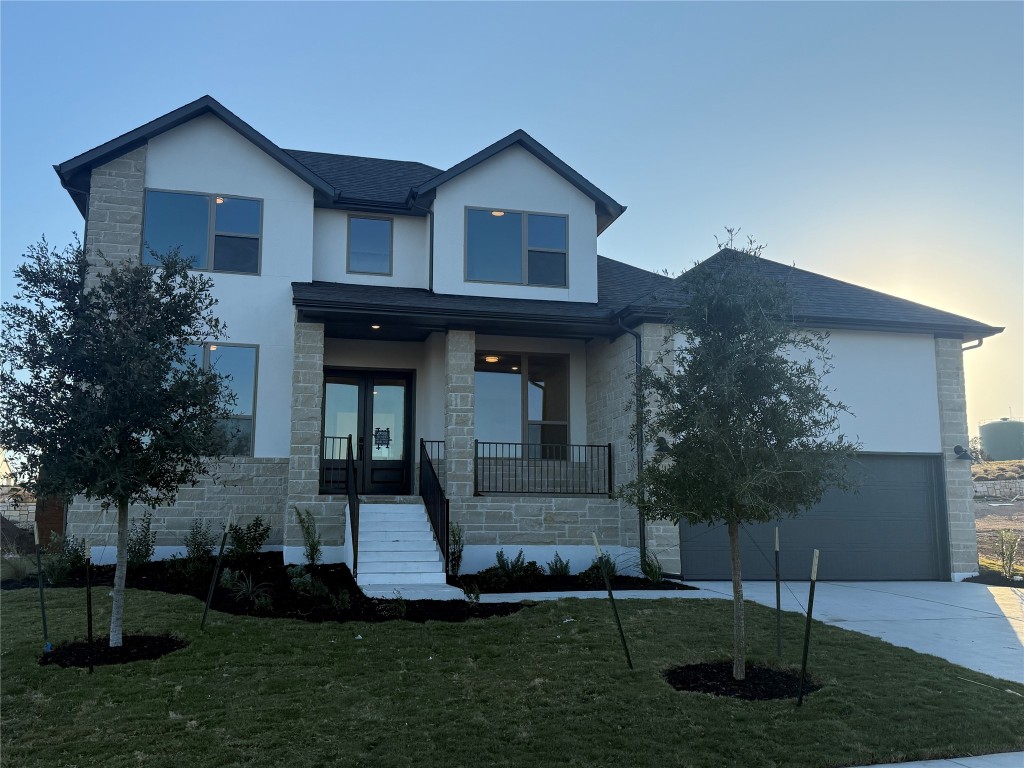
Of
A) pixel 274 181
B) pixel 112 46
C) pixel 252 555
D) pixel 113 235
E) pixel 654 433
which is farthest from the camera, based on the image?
pixel 274 181

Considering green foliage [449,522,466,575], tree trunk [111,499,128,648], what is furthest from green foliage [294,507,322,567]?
tree trunk [111,499,128,648]

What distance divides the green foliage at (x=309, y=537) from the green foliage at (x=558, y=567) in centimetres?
369

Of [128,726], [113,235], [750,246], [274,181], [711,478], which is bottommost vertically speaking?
[128,726]

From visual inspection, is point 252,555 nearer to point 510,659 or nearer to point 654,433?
point 510,659

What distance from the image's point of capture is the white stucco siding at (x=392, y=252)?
1493 cm

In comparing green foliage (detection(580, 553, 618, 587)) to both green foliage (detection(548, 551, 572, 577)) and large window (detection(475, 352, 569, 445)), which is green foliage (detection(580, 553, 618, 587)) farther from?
large window (detection(475, 352, 569, 445))

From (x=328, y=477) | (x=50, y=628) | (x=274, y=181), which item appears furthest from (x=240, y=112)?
(x=50, y=628)

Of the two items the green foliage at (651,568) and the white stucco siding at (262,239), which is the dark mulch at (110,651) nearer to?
the white stucco siding at (262,239)

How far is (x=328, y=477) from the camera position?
15016 mm

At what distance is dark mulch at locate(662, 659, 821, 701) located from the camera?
21.3 ft

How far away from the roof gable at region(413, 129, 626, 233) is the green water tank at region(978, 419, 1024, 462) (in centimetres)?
2999

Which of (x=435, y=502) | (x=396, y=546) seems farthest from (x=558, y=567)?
(x=396, y=546)

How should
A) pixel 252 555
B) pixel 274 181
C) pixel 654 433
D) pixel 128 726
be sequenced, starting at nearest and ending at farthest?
1. pixel 128 726
2. pixel 654 433
3. pixel 252 555
4. pixel 274 181

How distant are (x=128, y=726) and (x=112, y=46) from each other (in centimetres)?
923
